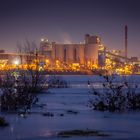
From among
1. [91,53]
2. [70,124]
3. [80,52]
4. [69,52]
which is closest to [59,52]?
[69,52]

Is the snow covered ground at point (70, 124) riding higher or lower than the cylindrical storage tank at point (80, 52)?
lower

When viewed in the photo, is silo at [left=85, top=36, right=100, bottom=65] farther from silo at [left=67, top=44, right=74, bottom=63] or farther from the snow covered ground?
the snow covered ground

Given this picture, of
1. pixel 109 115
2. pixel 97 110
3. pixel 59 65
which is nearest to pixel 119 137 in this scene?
pixel 109 115

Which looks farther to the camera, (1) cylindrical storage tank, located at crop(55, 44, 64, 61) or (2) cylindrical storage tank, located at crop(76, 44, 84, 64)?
(1) cylindrical storage tank, located at crop(55, 44, 64, 61)

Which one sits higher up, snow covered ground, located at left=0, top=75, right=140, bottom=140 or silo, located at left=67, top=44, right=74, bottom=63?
silo, located at left=67, top=44, right=74, bottom=63

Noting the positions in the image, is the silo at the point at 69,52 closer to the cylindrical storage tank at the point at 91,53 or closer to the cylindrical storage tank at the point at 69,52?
the cylindrical storage tank at the point at 69,52

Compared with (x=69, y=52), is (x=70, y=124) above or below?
below

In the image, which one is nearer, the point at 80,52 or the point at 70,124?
the point at 70,124

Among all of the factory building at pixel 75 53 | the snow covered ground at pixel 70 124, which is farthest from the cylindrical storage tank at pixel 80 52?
the snow covered ground at pixel 70 124

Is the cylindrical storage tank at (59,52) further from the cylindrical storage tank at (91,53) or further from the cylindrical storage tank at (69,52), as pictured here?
the cylindrical storage tank at (91,53)

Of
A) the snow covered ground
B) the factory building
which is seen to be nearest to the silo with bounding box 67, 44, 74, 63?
the factory building

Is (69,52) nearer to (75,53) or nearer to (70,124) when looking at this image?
(75,53)

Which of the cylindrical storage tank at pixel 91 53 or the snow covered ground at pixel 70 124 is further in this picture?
the cylindrical storage tank at pixel 91 53

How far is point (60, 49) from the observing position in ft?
459
